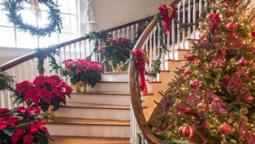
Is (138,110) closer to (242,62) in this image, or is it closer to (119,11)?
(242,62)

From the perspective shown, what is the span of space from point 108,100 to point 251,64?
1992mm

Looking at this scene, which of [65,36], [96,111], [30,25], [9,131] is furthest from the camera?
[65,36]

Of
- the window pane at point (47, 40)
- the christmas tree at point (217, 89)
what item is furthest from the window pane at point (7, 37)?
the christmas tree at point (217, 89)

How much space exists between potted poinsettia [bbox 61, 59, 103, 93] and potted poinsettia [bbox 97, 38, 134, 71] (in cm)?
61

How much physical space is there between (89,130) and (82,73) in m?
0.98

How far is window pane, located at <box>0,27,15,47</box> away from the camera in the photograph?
4595 mm

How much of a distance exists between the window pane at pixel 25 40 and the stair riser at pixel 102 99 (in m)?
1.38

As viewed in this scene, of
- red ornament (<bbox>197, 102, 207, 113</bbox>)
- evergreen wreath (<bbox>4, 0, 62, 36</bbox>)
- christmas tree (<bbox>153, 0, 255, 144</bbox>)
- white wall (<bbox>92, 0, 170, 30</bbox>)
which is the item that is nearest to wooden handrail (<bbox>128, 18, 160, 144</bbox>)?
christmas tree (<bbox>153, 0, 255, 144</bbox>)

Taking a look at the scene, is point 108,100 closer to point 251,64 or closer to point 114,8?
point 251,64

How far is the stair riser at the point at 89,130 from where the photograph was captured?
3428mm

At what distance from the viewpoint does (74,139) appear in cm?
337

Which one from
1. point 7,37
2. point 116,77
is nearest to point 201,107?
point 116,77

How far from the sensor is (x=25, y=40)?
4844mm

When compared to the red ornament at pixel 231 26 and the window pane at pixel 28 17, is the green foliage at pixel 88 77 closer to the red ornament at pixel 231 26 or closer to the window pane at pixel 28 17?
the window pane at pixel 28 17
